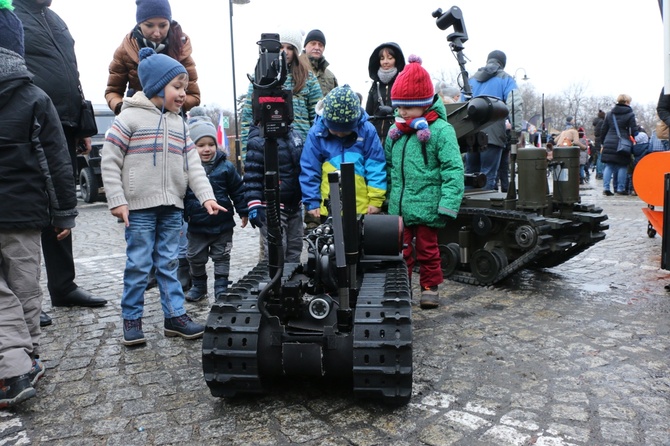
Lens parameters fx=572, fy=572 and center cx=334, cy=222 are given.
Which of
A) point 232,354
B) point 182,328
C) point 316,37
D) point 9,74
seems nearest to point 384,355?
point 232,354

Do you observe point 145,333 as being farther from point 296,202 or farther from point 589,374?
point 589,374

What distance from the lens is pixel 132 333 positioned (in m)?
3.69

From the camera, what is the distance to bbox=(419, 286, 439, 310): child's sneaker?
4.44 metres

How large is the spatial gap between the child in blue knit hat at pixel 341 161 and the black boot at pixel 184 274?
5.36ft

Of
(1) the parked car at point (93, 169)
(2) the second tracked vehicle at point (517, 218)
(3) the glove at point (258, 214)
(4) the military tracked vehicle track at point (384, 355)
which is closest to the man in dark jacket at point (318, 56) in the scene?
(2) the second tracked vehicle at point (517, 218)

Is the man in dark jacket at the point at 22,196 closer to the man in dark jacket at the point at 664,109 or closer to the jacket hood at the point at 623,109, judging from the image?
the man in dark jacket at the point at 664,109

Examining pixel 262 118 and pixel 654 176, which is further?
pixel 654 176

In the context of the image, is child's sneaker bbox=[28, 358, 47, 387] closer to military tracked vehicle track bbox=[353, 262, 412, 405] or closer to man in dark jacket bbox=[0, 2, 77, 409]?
man in dark jacket bbox=[0, 2, 77, 409]

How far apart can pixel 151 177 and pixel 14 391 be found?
1425 millimetres

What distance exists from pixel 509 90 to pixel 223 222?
15.2ft

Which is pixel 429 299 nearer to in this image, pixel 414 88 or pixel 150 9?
pixel 414 88

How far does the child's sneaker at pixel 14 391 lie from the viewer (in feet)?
9.18

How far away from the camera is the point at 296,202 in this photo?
460cm

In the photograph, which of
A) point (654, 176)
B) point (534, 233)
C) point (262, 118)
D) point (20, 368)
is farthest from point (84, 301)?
point (654, 176)
